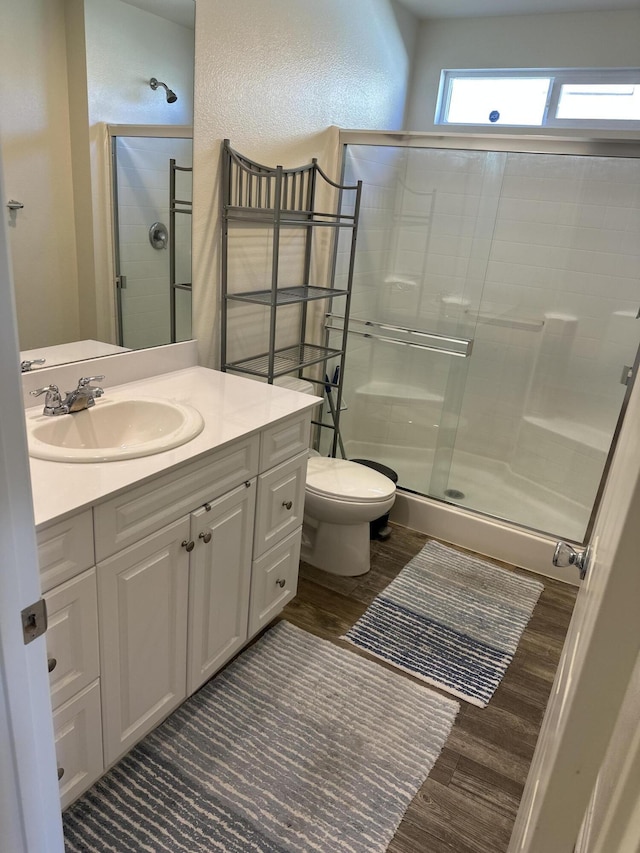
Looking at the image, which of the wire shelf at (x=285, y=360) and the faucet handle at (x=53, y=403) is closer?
the faucet handle at (x=53, y=403)

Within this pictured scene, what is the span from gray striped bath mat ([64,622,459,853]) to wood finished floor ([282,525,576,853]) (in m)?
0.05

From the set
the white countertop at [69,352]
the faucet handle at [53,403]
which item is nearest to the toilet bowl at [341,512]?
the white countertop at [69,352]

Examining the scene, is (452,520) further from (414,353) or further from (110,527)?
(110,527)

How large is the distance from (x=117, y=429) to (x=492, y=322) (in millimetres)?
2191

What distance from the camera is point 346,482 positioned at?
247 cm

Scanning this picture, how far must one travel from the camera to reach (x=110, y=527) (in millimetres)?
1286

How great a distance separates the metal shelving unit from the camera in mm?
2170

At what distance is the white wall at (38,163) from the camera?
4.60 feet

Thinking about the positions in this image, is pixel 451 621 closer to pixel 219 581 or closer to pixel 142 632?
pixel 219 581

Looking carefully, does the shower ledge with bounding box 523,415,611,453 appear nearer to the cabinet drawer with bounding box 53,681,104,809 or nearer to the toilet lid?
the toilet lid

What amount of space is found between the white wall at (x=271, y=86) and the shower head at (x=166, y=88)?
119mm

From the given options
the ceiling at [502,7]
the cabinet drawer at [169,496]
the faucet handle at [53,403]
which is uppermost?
the ceiling at [502,7]

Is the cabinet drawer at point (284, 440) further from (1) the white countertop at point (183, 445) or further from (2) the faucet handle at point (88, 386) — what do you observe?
(2) the faucet handle at point (88, 386)

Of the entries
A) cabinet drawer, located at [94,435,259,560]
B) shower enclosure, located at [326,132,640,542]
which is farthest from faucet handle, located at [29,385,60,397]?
shower enclosure, located at [326,132,640,542]
